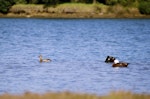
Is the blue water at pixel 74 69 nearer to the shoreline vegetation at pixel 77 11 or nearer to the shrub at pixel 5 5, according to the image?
the shoreline vegetation at pixel 77 11

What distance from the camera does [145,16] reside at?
111 metres

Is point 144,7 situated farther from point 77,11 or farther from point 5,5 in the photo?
point 5,5

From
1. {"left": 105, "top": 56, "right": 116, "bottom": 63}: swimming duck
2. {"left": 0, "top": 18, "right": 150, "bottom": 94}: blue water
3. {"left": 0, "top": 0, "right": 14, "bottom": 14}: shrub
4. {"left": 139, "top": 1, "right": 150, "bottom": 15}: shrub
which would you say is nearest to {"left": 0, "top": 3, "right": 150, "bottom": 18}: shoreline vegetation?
{"left": 0, "top": 0, "right": 14, "bottom": 14}: shrub

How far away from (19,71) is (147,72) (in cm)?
730

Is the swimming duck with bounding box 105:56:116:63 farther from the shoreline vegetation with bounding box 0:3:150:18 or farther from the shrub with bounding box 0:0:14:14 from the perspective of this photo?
the shrub with bounding box 0:0:14:14

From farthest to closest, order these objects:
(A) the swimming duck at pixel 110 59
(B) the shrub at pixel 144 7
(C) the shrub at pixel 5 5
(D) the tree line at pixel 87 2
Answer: (C) the shrub at pixel 5 5, (D) the tree line at pixel 87 2, (B) the shrub at pixel 144 7, (A) the swimming duck at pixel 110 59

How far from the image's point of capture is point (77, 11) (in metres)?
111

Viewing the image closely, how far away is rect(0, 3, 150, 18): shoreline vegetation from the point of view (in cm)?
11031

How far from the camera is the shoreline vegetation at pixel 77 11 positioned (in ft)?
362

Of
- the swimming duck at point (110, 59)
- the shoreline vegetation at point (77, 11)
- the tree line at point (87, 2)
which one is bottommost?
the shoreline vegetation at point (77, 11)

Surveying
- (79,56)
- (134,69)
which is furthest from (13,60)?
(134,69)

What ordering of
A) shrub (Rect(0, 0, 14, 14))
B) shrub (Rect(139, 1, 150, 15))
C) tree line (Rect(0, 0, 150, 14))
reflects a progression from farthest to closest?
shrub (Rect(0, 0, 14, 14))
tree line (Rect(0, 0, 150, 14))
shrub (Rect(139, 1, 150, 15))

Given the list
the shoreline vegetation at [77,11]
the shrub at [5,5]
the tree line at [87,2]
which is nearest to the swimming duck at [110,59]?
the tree line at [87,2]

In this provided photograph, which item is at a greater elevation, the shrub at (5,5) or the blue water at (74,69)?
the blue water at (74,69)
